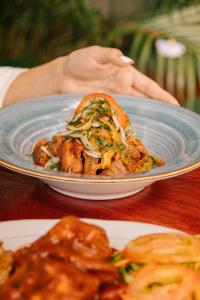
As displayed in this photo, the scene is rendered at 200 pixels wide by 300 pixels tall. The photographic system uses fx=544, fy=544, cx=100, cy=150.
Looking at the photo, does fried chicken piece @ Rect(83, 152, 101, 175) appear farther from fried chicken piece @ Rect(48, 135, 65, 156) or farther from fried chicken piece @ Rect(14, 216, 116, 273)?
fried chicken piece @ Rect(14, 216, 116, 273)

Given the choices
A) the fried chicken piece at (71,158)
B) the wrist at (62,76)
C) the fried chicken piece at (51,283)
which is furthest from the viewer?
the wrist at (62,76)

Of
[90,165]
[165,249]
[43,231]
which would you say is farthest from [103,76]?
[165,249]

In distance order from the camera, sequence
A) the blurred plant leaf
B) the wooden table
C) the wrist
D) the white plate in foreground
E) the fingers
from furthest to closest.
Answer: the blurred plant leaf
the wrist
the fingers
the wooden table
the white plate in foreground

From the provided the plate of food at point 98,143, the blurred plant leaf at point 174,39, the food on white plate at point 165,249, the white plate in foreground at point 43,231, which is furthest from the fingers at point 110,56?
the blurred plant leaf at point 174,39

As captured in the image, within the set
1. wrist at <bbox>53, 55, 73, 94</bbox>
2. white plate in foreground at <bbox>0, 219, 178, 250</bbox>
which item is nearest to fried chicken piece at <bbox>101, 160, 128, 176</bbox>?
white plate in foreground at <bbox>0, 219, 178, 250</bbox>

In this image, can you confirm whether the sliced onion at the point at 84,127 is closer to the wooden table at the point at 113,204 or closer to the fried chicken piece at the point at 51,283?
the wooden table at the point at 113,204

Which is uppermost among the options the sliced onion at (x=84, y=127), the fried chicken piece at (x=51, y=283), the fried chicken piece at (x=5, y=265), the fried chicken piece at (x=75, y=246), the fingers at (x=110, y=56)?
the fingers at (x=110, y=56)
